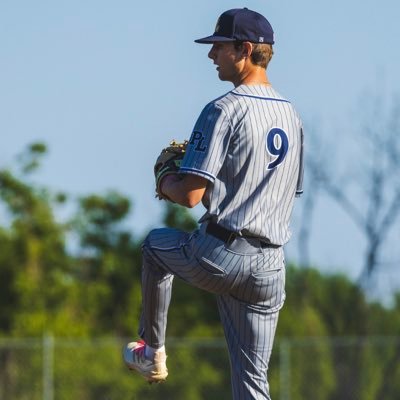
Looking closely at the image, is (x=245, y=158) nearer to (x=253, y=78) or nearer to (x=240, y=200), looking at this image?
(x=240, y=200)

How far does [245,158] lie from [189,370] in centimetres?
1227

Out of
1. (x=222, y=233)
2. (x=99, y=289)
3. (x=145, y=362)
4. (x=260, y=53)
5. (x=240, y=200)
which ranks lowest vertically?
(x=99, y=289)

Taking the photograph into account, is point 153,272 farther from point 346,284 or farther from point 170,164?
point 346,284

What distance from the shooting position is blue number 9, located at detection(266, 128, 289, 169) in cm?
612

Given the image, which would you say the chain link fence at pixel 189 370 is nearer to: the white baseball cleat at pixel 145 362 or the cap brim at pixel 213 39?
the white baseball cleat at pixel 145 362

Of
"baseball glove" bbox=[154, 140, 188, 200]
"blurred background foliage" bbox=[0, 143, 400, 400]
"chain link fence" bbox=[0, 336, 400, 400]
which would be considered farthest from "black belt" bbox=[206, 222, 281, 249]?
"blurred background foliage" bbox=[0, 143, 400, 400]

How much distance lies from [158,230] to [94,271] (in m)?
18.2

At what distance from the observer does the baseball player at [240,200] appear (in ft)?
19.8

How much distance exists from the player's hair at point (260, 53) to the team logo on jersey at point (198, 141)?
17.7 inches

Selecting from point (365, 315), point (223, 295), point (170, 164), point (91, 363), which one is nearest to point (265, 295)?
point (223, 295)

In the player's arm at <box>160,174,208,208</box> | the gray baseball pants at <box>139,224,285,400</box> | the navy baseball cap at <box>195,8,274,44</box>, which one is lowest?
the gray baseball pants at <box>139,224,285,400</box>

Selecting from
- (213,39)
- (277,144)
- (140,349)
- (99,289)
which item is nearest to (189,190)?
(277,144)

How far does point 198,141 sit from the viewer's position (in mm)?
6035

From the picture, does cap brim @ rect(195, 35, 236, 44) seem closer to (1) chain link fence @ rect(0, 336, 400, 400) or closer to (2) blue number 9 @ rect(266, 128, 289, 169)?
(2) blue number 9 @ rect(266, 128, 289, 169)
